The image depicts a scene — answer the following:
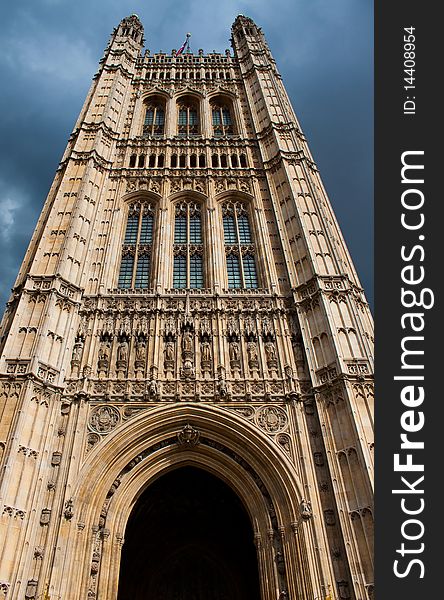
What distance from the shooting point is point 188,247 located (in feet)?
70.9

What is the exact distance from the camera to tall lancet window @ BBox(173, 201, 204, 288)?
20562 millimetres

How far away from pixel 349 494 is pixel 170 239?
12353mm

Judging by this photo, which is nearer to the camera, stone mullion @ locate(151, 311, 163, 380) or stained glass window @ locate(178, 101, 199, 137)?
stone mullion @ locate(151, 311, 163, 380)

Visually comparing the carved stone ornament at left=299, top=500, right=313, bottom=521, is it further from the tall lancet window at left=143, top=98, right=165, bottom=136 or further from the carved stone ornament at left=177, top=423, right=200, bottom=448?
the tall lancet window at left=143, top=98, right=165, bottom=136

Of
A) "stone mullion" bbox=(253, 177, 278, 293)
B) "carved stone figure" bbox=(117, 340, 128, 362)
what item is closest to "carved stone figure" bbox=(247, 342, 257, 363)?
"stone mullion" bbox=(253, 177, 278, 293)

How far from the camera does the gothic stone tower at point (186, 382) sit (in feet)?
43.7

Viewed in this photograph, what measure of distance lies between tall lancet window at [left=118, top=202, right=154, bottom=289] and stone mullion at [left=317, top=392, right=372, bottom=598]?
883cm

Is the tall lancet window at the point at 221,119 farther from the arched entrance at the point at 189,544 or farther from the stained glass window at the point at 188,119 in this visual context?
the arched entrance at the point at 189,544

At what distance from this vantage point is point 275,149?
2480 cm

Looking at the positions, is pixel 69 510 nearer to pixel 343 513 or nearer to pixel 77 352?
pixel 77 352

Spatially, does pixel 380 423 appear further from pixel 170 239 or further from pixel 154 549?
pixel 170 239

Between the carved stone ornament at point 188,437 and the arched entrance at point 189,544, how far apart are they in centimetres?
287

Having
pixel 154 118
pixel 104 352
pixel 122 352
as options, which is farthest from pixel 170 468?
pixel 154 118

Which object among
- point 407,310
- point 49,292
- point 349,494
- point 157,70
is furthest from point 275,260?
point 157,70
